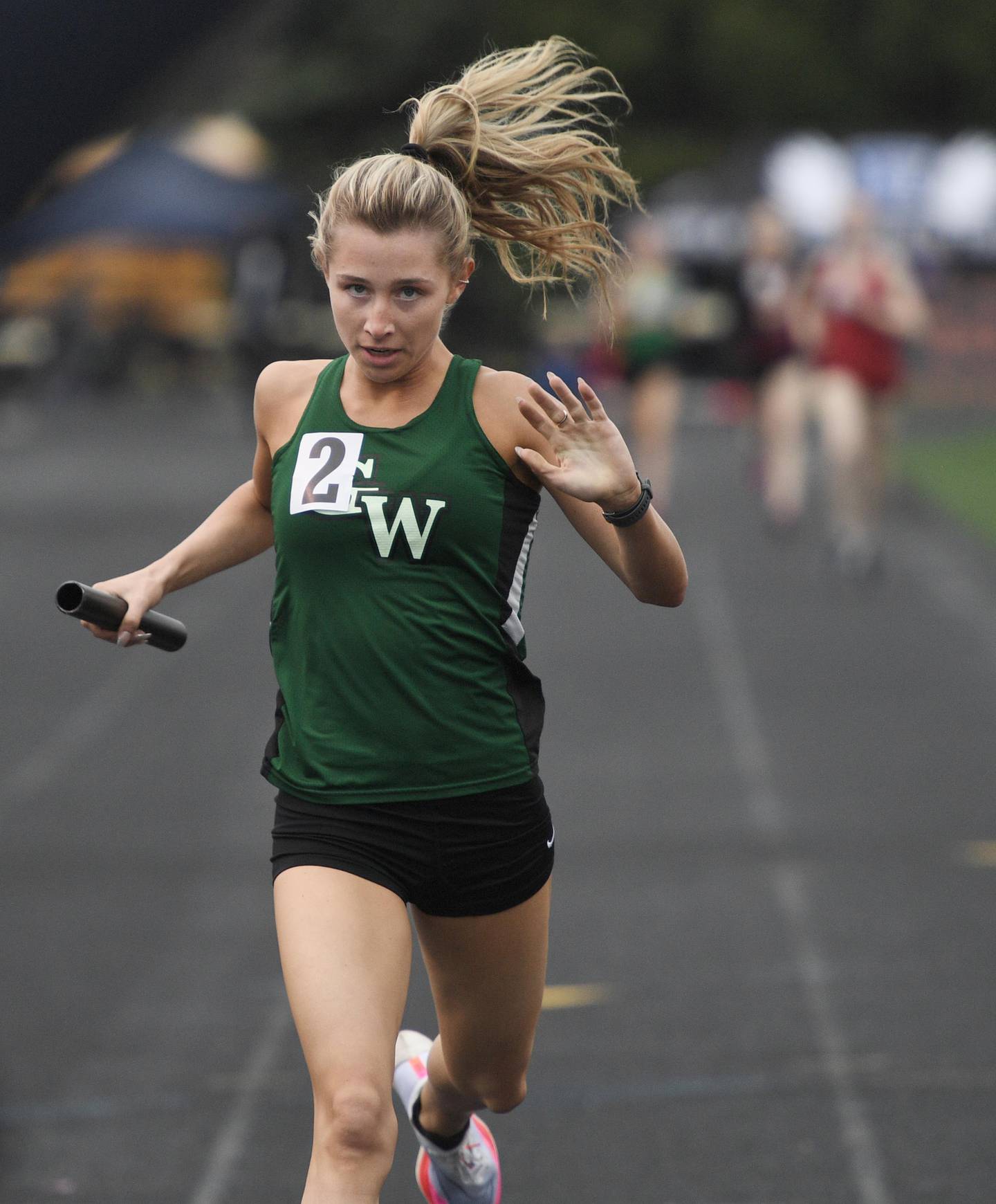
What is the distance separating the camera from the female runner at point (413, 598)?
10.3 feet

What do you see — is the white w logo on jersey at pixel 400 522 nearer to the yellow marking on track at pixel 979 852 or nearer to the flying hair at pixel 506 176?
the flying hair at pixel 506 176

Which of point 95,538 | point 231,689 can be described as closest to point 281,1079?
point 231,689

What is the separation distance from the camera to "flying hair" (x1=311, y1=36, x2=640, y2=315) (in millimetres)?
3262

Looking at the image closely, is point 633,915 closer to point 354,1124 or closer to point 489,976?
point 489,976

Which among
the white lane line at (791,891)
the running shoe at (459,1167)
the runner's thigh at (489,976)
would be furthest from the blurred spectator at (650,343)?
the runner's thigh at (489,976)

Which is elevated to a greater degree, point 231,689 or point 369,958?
point 369,958

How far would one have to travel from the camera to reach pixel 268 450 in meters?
3.42

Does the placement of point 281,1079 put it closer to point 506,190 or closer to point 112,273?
point 506,190

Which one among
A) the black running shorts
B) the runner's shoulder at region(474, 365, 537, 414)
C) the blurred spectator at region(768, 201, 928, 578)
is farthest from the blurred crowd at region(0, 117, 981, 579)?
the black running shorts

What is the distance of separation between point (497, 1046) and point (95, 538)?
11.9 metres

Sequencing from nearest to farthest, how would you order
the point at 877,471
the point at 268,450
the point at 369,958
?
the point at 369,958 → the point at 268,450 → the point at 877,471

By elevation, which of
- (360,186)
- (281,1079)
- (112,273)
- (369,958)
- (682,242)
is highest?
(360,186)

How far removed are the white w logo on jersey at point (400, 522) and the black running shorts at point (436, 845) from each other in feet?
1.34

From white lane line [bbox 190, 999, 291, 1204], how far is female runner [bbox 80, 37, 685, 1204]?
1.00 m
